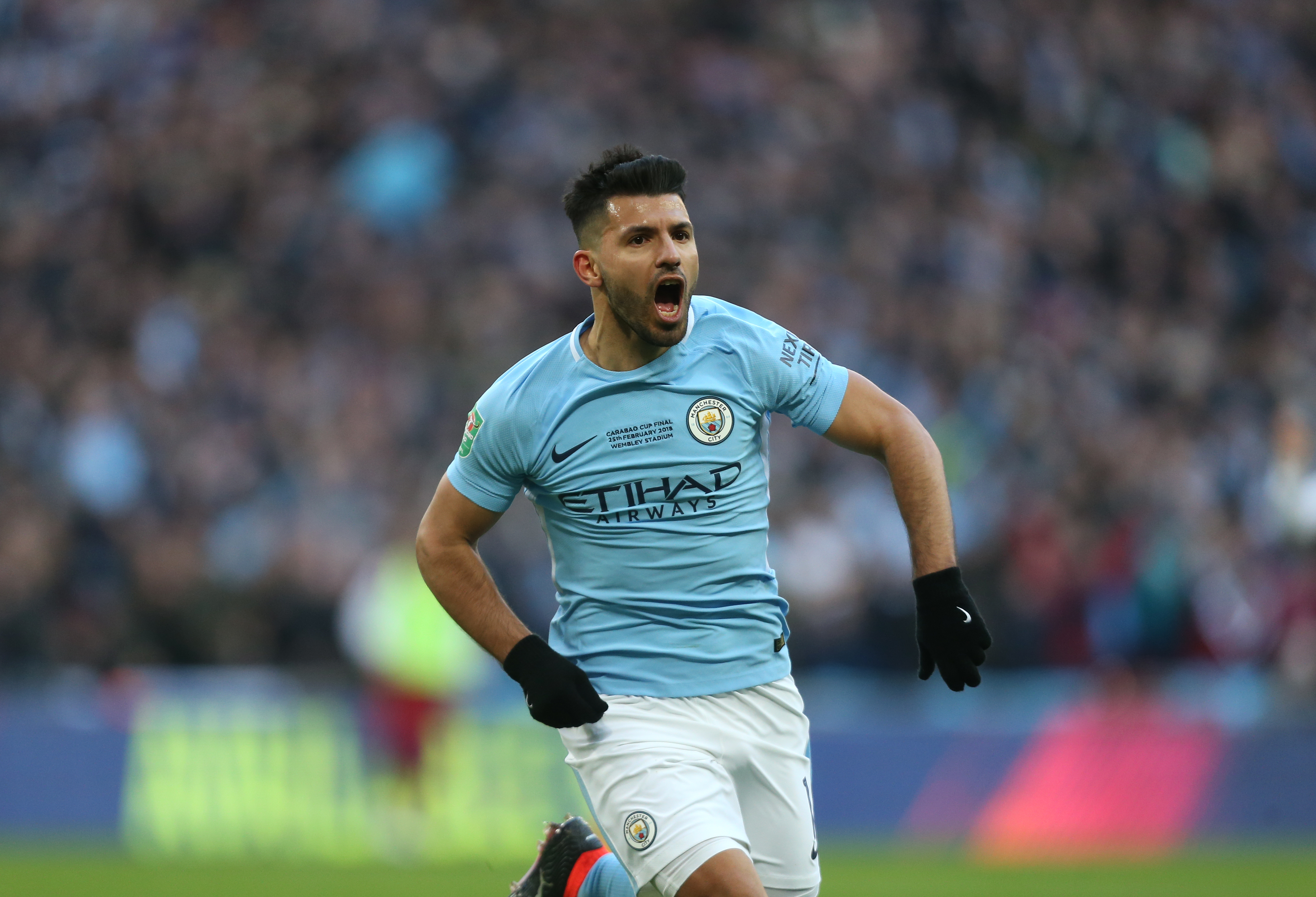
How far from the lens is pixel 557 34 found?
60.0 feet

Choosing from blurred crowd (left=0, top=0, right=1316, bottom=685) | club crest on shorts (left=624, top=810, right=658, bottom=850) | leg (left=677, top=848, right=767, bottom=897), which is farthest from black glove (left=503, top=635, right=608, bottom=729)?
blurred crowd (left=0, top=0, right=1316, bottom=685)

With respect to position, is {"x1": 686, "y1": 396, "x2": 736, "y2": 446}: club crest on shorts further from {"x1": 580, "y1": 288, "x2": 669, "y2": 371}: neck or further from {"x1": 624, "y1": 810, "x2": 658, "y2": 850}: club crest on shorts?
{"x1": 624, "y1": 810, "x2": 658, "y2": 850}: club crest on shorts

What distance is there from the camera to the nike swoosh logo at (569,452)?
5324mm

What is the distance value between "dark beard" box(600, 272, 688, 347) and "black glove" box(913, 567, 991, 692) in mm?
985

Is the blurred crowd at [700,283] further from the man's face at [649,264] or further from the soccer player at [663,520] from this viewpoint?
the man's face at [649,264]

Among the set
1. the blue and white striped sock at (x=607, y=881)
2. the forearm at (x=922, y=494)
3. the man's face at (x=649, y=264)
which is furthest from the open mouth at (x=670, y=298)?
the blue and white striped sock at (x=607, y=881)

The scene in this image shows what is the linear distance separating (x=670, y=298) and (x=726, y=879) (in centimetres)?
163

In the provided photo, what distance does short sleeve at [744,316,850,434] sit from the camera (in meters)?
5.37

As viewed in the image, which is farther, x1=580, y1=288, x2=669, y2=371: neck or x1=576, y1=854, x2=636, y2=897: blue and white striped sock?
x1=576, y1=854, x2=636, y2=897: blue and white striped sock

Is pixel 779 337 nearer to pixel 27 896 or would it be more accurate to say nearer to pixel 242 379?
pixel 27 896

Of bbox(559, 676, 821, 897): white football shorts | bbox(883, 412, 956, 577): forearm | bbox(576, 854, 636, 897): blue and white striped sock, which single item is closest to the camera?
bbox(559, 676, 821, 897): white football shorts

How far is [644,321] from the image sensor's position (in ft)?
17.3

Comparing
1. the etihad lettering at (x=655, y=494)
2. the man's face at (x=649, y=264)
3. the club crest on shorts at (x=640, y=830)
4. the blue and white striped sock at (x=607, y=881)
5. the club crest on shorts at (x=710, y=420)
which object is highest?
the man's face at (x=649, y=264)

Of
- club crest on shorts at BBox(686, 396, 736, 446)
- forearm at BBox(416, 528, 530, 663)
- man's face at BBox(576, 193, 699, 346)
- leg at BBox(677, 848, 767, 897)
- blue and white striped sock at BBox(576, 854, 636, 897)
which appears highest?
man's face at BBox(576, 193, 699, 346)
